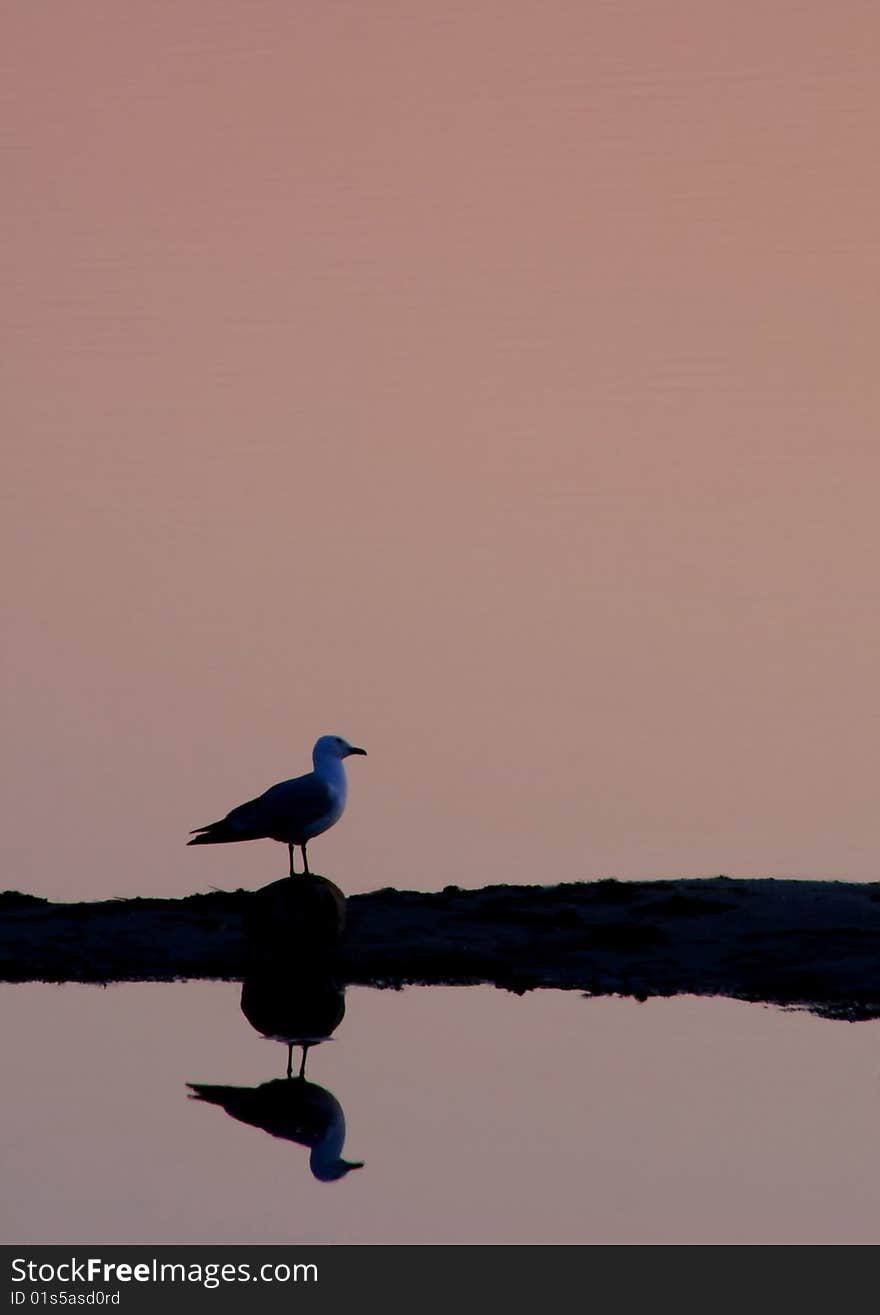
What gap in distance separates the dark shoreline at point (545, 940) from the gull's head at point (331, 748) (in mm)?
1476

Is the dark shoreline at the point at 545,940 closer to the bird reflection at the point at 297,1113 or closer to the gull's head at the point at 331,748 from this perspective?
the gull's head at the point at 331,748

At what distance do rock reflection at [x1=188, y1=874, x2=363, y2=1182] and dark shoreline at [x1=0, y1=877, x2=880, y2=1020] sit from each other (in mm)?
289

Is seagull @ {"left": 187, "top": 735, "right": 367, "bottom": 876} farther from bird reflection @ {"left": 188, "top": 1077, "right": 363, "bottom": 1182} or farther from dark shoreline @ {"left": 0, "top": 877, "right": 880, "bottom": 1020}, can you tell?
bird reflection @ {"left": 188, "top": 1077, "right": 363, "bottom": 1182}

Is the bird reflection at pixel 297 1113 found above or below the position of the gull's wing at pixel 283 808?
below

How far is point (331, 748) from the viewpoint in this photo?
789 inches

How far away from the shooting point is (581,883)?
905 inches

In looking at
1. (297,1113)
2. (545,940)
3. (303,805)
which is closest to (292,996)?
(303,805)

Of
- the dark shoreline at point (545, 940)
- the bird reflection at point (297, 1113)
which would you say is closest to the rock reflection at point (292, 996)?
the bird reflection at point (297, 1113)

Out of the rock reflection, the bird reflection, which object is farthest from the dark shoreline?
the bird reflection

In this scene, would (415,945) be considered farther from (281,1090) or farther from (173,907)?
(281,1090)

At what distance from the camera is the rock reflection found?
49.4 feet

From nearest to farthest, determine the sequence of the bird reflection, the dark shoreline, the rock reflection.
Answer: the bird reflection, the rock reflection, the dark shoreline

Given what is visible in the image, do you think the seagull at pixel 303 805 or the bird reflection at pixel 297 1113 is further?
the seagull at pixel 303 805

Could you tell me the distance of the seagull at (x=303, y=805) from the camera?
1984 centimetres
